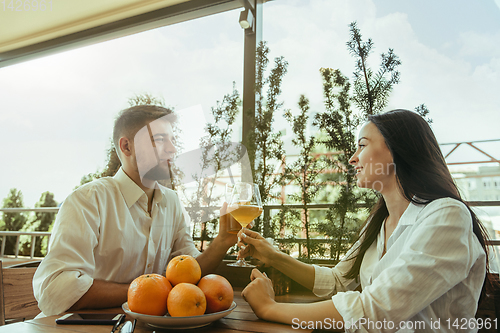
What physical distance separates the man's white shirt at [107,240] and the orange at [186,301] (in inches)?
18.1

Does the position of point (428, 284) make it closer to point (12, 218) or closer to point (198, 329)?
point (198, 329)

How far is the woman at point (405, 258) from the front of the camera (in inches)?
30.9

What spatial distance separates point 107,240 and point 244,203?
0.66m

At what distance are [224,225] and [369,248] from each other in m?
0.62

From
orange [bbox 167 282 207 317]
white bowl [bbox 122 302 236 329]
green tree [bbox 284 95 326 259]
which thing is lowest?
white bowl [bbox 122 302 236 329]

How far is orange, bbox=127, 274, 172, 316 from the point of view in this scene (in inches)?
30.6

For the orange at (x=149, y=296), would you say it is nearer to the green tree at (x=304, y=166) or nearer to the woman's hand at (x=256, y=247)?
the woman's hand at (x=256, y=247)

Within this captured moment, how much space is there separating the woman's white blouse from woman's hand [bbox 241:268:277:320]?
187 mm

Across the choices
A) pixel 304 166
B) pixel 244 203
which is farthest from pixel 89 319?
pixel 304 166

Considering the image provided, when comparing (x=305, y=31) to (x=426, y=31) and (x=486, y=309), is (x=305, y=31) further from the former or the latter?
(x=486, y=309)

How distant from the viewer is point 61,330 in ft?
2.49

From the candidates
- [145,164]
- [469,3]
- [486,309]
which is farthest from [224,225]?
[469,3]

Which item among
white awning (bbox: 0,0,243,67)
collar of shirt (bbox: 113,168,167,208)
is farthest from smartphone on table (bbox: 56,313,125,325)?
white awning (bbox: 0,0,243,67)

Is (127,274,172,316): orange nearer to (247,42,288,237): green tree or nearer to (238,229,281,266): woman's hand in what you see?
(238,229,281,266): woman's hand
